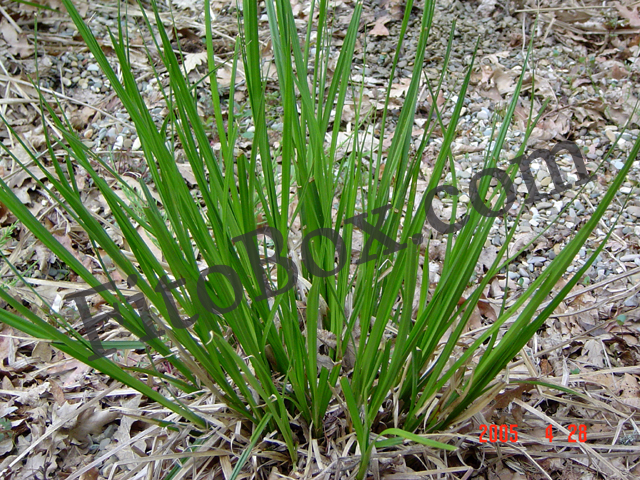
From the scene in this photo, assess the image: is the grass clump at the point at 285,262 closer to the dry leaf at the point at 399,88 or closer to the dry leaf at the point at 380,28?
the dry leaf at the point at 399,88

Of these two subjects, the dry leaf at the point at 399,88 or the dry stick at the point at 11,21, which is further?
the dry stick at the point at 11,21

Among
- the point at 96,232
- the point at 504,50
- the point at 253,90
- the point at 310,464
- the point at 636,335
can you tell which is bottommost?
the point at 636,335

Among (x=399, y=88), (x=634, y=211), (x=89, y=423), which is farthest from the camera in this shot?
(x=399, y=88)

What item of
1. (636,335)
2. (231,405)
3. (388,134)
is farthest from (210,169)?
(388,134)

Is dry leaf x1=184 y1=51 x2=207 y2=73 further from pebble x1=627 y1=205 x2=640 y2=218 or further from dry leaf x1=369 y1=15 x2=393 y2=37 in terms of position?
pebble x1=627 y1=205 x2=640 y2=218

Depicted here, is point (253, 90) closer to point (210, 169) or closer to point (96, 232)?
point (210, 169)

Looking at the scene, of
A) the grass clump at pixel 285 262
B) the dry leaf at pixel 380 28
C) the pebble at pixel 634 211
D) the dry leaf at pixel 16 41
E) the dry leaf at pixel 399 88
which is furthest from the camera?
the dry leaf at pixel 380 28
